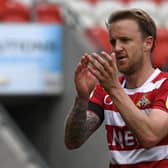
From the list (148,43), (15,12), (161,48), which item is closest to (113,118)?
(148,43)

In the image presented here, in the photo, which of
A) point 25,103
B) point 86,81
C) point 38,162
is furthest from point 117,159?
point 25,103

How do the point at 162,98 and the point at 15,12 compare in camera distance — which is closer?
the point at 162,98

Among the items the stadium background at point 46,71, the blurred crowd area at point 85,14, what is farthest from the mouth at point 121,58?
the blurred crowd area at point 85,14

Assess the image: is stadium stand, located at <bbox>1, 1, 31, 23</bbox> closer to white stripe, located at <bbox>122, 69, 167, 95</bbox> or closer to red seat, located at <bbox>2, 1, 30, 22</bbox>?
red seat, located at <bbox>2, 1, 30, 22</bbox>

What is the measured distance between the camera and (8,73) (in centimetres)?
863

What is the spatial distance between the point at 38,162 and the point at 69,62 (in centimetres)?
165

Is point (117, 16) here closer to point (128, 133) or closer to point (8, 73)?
point (128, 133)

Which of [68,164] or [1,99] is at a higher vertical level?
[1,99]

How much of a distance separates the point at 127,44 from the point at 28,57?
5.42m

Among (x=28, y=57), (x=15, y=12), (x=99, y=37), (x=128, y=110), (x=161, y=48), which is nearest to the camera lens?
(x=128, y=110)

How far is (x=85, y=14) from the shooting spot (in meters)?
10.1

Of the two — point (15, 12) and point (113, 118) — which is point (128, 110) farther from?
point (15, 12)

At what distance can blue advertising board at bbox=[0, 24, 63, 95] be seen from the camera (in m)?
8.70

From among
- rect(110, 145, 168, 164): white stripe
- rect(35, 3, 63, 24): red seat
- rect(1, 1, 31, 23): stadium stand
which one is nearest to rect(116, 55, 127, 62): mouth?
rect(110, 145, 168, 164): white stripe
